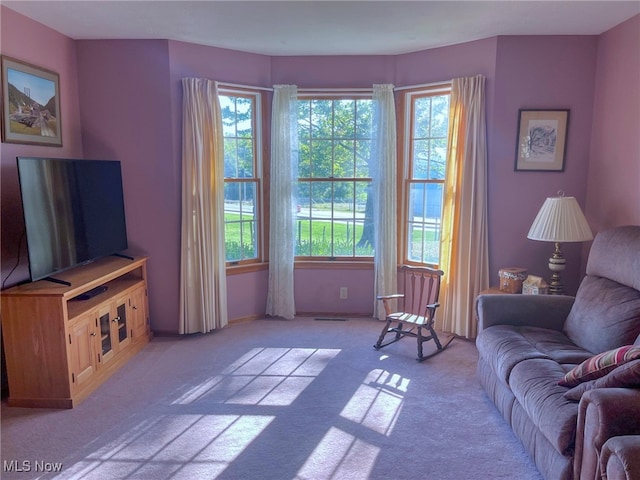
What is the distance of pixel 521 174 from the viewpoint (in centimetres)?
379

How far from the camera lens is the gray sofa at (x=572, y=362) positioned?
5.82ft

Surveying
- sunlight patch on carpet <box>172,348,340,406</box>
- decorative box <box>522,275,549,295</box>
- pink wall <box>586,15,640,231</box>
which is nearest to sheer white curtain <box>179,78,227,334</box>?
sunlight patch on carpet <box>172,348,340,406</box>

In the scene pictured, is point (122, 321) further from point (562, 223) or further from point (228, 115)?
Result: point (562, 223)

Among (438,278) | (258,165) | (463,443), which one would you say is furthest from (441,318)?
(258,165)

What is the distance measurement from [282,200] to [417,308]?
1612mm

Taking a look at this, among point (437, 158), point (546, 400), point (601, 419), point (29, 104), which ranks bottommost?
point (546, 400)

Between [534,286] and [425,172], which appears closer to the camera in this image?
[534,286]

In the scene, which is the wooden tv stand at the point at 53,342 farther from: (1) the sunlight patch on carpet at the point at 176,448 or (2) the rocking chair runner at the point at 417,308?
(2) the rocking chair runner at the point at 417,308

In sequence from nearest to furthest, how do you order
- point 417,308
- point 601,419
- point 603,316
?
point 601,419 < point 603,316 < point 417,308

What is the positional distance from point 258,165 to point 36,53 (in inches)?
76.6

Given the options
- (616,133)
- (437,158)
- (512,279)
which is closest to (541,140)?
(616,133)

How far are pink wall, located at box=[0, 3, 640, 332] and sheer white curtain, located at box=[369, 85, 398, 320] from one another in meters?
0.42

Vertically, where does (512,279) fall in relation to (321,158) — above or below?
below

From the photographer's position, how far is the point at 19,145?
313 cm
